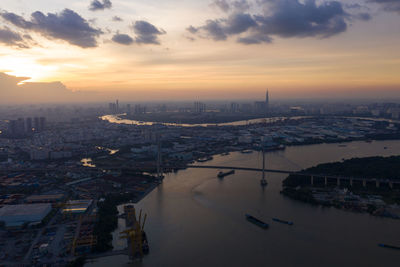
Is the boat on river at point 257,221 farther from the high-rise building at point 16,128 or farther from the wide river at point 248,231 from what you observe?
the high-rise building at point 16,128

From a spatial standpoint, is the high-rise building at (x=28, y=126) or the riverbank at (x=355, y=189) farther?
the high-rise building at (x=28, y=126)

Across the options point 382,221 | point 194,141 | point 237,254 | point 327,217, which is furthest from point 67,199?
point 194,141

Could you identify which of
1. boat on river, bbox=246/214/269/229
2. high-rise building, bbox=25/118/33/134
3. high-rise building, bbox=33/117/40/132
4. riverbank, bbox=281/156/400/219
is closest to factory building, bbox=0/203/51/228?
boat on river, bbox=246/214/269/229

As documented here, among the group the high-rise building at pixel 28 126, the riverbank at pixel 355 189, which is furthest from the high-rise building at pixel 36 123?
the riverbank at pixel 355 189

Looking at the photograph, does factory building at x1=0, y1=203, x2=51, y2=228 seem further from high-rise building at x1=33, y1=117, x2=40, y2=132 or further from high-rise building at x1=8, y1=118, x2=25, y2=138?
high-rise building at x1=33, y1=117, x2=40, y2=132

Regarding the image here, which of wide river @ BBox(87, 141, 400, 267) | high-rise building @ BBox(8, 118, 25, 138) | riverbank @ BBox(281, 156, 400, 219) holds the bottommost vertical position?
wide river @ BBox(87, 141, 400, 267)

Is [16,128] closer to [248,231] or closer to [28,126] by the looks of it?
[28,126]
